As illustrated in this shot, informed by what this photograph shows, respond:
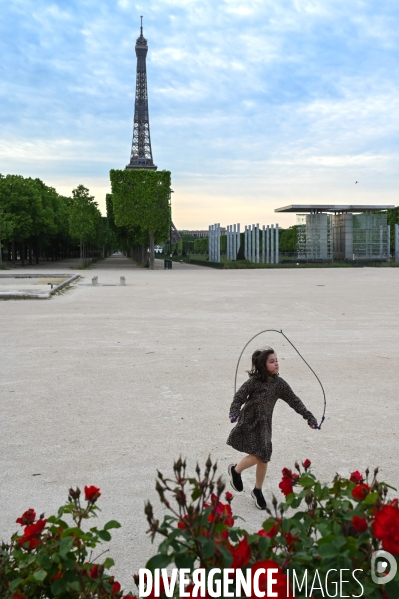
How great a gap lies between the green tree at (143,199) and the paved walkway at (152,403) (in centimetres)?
3437

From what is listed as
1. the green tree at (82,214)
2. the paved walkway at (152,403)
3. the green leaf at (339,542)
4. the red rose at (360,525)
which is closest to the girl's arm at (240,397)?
Result: the paved walkway at (152,403)

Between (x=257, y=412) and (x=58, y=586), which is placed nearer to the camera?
(x=58, y=586)

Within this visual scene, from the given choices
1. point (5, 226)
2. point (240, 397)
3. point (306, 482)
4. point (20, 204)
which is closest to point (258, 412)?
point (240, 397)

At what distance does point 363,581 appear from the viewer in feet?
6.84

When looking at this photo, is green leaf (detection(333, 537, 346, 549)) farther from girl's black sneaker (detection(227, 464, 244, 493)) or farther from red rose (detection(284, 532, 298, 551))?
girl's black sneaker (detection(227, 464, 244, 493))

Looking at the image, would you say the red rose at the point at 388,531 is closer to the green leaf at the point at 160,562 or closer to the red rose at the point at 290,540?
the red rose at the point at 290,540

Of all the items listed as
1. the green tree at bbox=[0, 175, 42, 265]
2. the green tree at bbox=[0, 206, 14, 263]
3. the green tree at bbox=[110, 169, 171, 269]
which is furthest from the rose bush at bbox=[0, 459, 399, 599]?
the green tree at bbox=[0, 175, 42, 265]

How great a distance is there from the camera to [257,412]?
4.77 m

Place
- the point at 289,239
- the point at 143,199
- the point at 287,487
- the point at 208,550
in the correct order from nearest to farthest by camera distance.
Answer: the point at 208,550 < the point at 287,487 < the point at 143,199 < the point at 289,239

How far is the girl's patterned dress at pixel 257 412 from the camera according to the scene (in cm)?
473

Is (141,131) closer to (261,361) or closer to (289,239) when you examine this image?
(289,239)

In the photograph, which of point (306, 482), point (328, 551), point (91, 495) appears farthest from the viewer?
point (306, 482)

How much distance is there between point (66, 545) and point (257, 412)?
2648mm

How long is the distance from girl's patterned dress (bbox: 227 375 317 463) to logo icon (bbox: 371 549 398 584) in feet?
8.31
